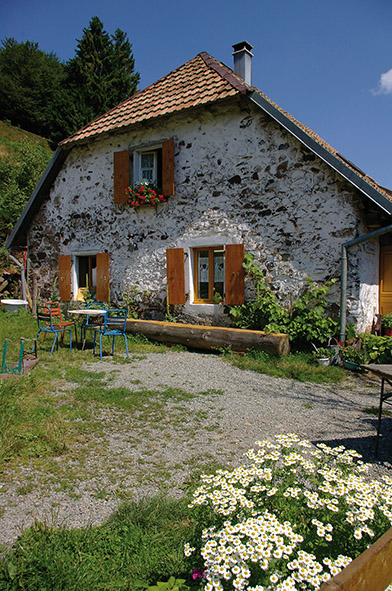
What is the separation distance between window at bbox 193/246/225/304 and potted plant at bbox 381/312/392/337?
3082 millimetres

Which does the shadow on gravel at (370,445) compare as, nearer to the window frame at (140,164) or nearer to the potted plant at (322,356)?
the potted plant at (322,356)

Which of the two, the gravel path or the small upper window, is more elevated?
the small upper window

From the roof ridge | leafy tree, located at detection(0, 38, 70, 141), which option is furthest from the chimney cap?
leafy tree, located at detection(0, 38, 70, 141)

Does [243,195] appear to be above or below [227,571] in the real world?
above

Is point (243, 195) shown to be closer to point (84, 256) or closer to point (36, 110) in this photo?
point (84, 256)

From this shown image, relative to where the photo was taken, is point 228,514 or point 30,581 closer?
point 228,514

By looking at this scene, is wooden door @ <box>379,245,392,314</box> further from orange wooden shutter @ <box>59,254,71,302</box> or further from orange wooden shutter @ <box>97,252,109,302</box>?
orange wooden shutter @ <box>59,254,71,302</box>

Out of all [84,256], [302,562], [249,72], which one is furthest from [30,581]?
[249,72]

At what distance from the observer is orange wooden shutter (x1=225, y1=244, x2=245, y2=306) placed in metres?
7.87

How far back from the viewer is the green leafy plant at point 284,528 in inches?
54.4

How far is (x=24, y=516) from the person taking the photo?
8.00 ft

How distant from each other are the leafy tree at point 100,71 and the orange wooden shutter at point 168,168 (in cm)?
1756

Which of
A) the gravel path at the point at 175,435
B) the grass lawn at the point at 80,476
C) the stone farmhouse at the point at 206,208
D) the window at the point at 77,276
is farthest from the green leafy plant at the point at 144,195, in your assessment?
the gravel path at the point at 175,435

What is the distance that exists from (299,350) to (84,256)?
6.33 m
